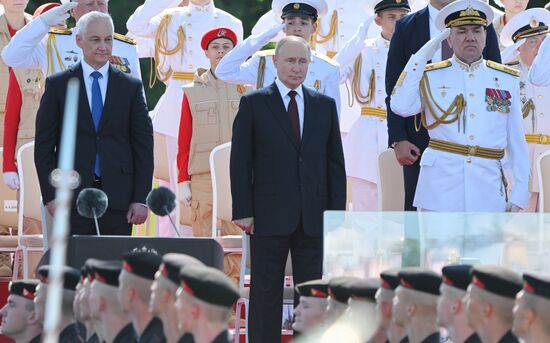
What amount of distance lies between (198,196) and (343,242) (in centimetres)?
435

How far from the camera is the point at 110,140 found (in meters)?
10.6

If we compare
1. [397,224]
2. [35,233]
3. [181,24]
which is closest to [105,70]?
[35,233]

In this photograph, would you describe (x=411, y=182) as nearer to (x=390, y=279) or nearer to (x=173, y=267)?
(x=390, y=279)

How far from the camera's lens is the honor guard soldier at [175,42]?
46.3 ft

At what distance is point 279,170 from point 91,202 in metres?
1.21

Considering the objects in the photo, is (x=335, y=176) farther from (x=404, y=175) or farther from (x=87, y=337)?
(x=87, y=337)

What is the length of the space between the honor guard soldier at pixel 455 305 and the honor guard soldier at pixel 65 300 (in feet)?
6.09

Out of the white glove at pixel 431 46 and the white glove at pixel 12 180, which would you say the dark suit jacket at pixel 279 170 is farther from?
the white glove at pixel 12 180

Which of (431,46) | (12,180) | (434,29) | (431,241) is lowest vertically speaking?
(431,241)

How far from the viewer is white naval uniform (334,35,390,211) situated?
1327 centimetres

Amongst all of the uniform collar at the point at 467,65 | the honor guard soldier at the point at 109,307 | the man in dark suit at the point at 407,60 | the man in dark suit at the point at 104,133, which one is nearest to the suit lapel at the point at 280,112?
the man in dark suit at the point at 104,133

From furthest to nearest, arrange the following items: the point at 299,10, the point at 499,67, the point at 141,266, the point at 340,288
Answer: the point at 299,10 < the point at 499,67 < the point at 340,288 < the point at 141,266

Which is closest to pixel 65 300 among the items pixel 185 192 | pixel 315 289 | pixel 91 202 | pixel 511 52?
pixel 91 202

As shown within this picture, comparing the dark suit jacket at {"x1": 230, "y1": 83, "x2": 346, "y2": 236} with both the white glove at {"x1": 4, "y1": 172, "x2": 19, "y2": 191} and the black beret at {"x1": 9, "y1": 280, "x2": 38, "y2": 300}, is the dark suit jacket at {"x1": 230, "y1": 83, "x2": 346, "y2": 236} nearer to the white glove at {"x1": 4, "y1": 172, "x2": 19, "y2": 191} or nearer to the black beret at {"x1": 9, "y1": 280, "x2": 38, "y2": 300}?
the black beret at {"x1": 9, "y1": 280, "x2": 38, "y2": 300}
